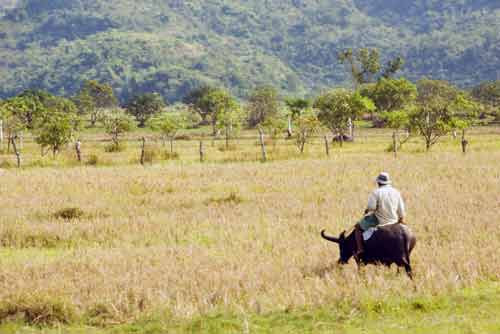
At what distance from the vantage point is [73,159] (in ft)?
120

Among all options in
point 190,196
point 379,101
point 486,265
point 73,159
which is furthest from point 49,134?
point 379,101

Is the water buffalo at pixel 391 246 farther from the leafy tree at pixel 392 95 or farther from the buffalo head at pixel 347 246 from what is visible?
the leafy tree at pixel 392 95

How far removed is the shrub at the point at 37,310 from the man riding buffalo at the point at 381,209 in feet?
14.8

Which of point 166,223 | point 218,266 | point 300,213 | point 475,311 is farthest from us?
point 300,213

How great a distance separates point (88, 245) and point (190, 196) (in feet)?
21.7

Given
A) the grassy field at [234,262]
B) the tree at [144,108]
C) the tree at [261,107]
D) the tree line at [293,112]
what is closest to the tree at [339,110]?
the tree line at [293,112]

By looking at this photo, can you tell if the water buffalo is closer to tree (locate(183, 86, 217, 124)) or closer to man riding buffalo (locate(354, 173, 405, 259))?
man riding buffalo (locate(354, 173, 405, 259))

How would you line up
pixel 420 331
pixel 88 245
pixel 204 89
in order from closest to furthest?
1. pixel 420 331
2. pixel 88 245
3. pixel 204 89

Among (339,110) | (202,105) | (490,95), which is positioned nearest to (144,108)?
(202,105)

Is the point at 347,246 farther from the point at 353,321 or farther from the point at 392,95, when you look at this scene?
the point at 392,95

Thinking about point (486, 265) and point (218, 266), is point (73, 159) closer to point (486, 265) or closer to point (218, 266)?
point (218, 266)

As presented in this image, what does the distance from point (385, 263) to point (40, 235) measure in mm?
8002

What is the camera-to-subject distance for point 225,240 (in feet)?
45.0

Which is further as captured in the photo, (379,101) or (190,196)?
(379,101)
